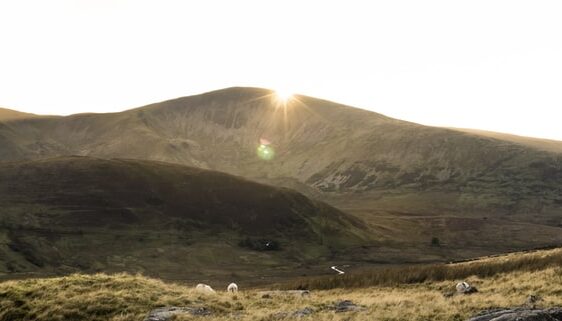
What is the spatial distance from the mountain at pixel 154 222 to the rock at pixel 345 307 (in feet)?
237

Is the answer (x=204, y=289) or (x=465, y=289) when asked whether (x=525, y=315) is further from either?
(x=204, y=289)

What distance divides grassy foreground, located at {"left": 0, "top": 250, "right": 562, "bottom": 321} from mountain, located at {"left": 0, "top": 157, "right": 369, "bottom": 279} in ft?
224

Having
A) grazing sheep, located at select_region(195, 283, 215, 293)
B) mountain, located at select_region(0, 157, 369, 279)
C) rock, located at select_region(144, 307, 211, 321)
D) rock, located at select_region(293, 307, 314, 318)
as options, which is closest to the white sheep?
rock, located at select_region(293, 307, 314, 318)

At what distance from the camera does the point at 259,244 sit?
121 meters

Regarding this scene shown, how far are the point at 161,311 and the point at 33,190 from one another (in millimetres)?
125338

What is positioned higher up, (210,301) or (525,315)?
(525,315)

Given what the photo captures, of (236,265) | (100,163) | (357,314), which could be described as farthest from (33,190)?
(357,314)

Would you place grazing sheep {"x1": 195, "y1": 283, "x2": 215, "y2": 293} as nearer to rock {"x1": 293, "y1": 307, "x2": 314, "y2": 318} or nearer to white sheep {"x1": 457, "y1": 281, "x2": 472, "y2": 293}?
rock {"x1": 293, "y1": 307, "x2": 314, "y2": 318}

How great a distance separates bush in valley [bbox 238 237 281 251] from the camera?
120m

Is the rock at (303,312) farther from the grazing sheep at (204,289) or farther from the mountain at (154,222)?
the mountain at (154,222)

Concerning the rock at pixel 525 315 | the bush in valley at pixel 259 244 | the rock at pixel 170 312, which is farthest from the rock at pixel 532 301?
the bush in valley at pixel 259 244

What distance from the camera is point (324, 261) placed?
112500mm

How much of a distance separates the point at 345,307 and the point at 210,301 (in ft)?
21.2

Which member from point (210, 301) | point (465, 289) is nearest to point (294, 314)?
point (210, 301)
